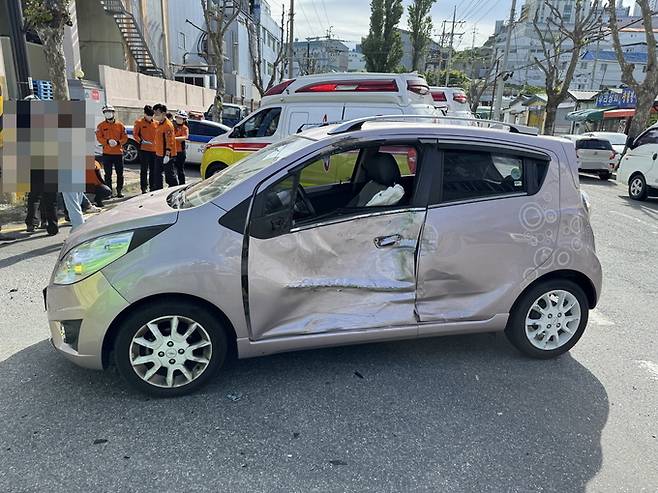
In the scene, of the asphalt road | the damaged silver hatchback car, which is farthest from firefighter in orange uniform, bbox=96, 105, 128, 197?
the damaged silver hatchback car

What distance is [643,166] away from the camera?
12320mm

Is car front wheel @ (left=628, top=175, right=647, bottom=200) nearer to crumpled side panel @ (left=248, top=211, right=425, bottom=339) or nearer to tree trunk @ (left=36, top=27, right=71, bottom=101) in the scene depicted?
crumpled side panel @ (left=248, top=211, right=425, bottom=339)

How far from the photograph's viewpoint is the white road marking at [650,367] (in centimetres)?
362

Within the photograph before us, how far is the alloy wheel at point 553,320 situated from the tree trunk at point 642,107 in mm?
17551

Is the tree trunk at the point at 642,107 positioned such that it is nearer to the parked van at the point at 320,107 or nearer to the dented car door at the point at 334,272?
the parked van at the point at 320,107

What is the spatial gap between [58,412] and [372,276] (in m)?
2.08

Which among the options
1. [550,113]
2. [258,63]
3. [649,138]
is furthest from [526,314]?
[258,63]

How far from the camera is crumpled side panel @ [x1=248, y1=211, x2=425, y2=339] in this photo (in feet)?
9.83

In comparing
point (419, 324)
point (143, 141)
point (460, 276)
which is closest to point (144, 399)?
point (419, 324)

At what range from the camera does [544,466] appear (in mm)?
2600

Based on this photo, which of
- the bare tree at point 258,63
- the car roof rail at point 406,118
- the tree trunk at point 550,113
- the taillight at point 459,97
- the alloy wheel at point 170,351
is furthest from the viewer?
the bare tree at point 258,63

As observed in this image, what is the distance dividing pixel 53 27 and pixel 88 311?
7694 millimetres

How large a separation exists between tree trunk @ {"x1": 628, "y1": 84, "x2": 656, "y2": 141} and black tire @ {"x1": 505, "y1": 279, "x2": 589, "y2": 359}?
17.5 metres

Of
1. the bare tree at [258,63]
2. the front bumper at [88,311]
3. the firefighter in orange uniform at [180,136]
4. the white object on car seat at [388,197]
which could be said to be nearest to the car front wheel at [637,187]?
the firefighter in orange uniform at [180,136]
